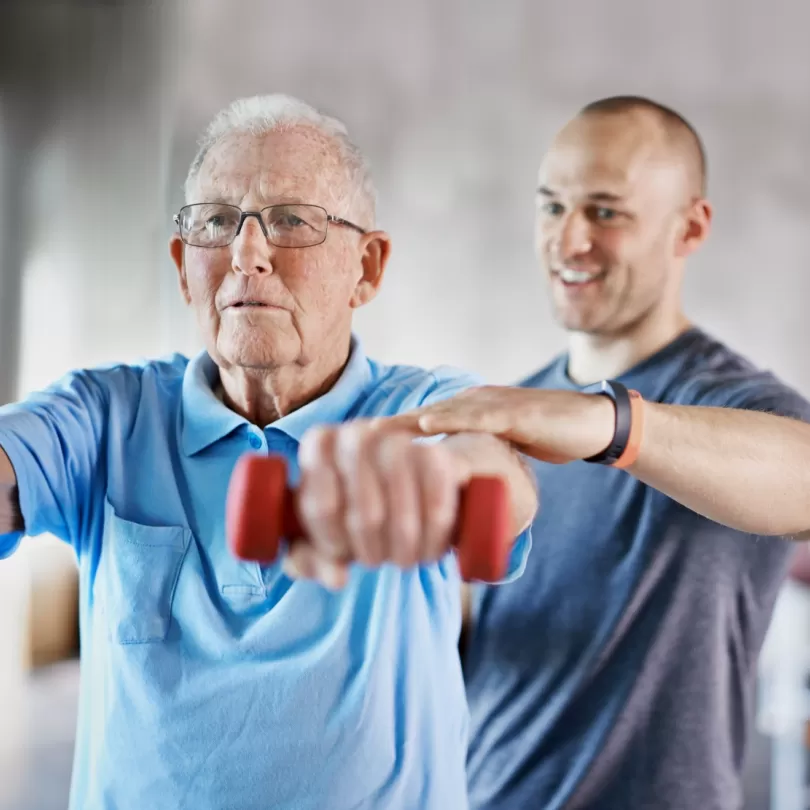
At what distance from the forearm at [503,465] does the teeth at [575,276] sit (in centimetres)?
66

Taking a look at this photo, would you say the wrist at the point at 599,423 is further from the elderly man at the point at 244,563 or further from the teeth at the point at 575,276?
the teeth at the point at 575,276

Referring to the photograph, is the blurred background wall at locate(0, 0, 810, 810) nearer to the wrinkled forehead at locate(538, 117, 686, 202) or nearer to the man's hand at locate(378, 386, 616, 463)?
the wrinkled forehead at locate(538, 117, 686, 202)

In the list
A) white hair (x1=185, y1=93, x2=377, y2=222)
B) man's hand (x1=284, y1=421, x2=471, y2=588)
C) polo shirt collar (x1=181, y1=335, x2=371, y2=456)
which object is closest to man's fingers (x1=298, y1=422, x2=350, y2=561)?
man's hand (x1=284, y1=421, x2=471, y2=588)

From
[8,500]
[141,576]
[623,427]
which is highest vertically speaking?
[623,427]

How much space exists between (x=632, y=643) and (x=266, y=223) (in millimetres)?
852

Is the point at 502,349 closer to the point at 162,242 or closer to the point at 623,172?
the point at 623,172

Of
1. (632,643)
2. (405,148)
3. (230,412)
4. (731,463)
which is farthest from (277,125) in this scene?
(632,643)

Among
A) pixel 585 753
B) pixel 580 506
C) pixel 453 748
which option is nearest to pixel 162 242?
pixel 580 506

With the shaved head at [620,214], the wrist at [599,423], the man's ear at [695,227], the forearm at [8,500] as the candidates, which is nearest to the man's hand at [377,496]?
the wrist at [599,423]

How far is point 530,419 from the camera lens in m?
0.93

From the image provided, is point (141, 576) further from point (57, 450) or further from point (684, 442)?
point (684, 442)

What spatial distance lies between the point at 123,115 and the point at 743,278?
3.84 ft

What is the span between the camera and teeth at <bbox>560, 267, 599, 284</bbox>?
1.53m

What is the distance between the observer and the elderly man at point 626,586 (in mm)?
1403
